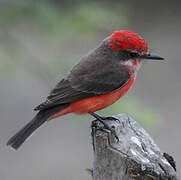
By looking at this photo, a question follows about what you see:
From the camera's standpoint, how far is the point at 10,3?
568 cm

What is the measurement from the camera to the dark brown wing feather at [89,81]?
18.1ft

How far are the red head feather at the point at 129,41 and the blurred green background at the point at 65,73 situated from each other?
0.33 m

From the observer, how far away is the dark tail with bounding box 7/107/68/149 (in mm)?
5219

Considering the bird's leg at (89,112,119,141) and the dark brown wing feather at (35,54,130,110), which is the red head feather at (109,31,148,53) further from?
the bird's leg at (89,112,119,141)

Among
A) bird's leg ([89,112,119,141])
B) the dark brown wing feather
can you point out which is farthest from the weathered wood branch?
the dark brown wing feather

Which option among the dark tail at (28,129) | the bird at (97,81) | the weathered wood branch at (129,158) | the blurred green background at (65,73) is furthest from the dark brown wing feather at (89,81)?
the weathered wood branch at (129,158)

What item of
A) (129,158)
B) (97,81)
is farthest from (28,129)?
(129,158)

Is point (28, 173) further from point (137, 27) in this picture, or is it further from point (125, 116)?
point (137, 27)

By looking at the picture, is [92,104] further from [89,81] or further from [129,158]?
[129,158]

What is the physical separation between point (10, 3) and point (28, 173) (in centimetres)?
452

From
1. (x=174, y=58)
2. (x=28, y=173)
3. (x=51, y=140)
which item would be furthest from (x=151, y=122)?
(x=174, y=58)

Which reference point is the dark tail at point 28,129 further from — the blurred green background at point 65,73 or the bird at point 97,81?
the blurred green background at point 65,73

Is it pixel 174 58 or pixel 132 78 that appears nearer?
pixel 132 78

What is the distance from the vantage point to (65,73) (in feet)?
19.3
